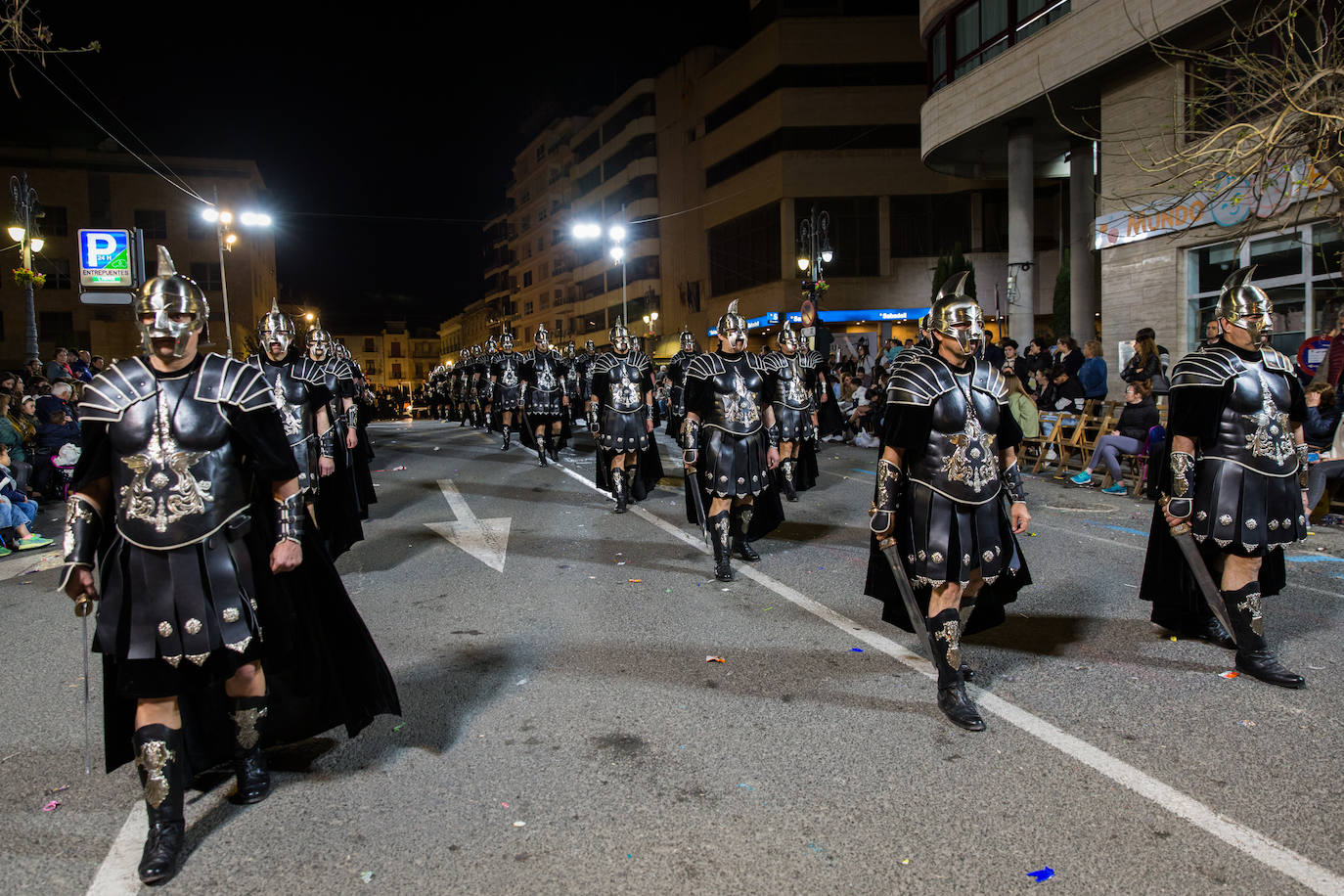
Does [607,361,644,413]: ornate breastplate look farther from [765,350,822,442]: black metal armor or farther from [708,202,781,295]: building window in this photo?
[708,202,781,295]: building window

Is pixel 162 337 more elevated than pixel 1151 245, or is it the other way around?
pixel 1151 245

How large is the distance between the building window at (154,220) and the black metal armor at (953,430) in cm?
5527

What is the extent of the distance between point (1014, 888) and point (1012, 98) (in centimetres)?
2208

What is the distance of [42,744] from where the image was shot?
431 centimetres

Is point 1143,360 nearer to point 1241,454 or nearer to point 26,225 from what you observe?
point 1241,454

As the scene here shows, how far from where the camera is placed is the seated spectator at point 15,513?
9312 mm

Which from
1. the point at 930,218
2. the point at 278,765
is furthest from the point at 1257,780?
the point at 930,218

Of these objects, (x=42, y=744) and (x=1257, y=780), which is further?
(x=42, y=744)

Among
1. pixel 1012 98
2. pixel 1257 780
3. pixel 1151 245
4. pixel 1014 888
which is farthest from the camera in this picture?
pixel 1012 98

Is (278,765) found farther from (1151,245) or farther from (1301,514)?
(1151,245)

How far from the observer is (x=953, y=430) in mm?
4414

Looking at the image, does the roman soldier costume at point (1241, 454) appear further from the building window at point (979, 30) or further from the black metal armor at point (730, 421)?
the building window at point (979, 30)

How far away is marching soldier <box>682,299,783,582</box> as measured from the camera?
7629mm

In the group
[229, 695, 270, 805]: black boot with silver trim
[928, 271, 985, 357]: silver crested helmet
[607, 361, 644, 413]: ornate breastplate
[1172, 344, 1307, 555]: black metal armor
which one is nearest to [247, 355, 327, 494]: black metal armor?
[229, 695, 270, 805]: black boot with silver trim
